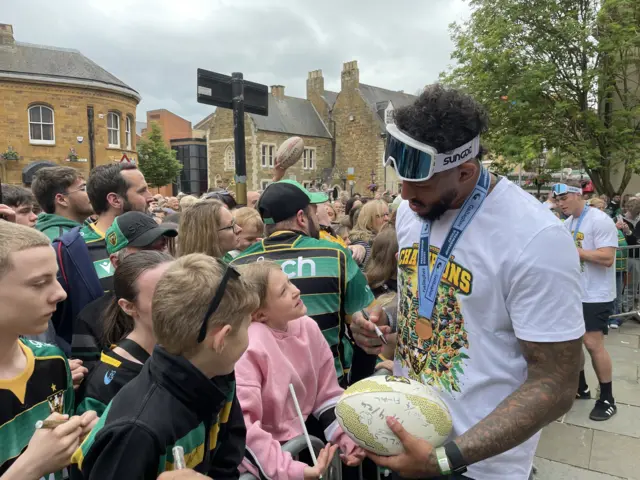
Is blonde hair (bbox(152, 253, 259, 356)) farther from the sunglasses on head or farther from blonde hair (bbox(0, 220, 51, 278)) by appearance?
blonde hair (bbox(0, 220, 51, 278))

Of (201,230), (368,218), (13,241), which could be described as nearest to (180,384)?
(13,241)

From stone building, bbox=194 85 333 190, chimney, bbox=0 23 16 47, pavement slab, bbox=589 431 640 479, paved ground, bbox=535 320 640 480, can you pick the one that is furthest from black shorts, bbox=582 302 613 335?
stone building, bbox=194 85 333 190

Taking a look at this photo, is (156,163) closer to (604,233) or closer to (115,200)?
(115,200)

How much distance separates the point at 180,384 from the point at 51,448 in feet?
1.69

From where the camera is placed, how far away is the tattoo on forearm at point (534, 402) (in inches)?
67.9

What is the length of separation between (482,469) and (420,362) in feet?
1.58

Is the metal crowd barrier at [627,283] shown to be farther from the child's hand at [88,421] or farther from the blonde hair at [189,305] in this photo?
the child's hand at [88,421]

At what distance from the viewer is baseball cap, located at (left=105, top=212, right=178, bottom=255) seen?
315 cm

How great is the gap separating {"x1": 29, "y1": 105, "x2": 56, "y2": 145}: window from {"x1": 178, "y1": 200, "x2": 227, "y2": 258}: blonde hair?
26.0 meters

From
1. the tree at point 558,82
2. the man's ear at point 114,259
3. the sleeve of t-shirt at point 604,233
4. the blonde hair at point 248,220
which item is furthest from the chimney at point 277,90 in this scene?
the man's ear at point 114,259

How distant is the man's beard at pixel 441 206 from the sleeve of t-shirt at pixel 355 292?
100cm

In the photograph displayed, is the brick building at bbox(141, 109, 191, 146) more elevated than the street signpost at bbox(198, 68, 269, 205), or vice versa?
the brick building at bbox(141, 109, 191, 146)

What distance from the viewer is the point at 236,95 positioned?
5.48 metres

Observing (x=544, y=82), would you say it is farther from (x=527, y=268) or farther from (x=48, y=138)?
(x=48, y=138)
